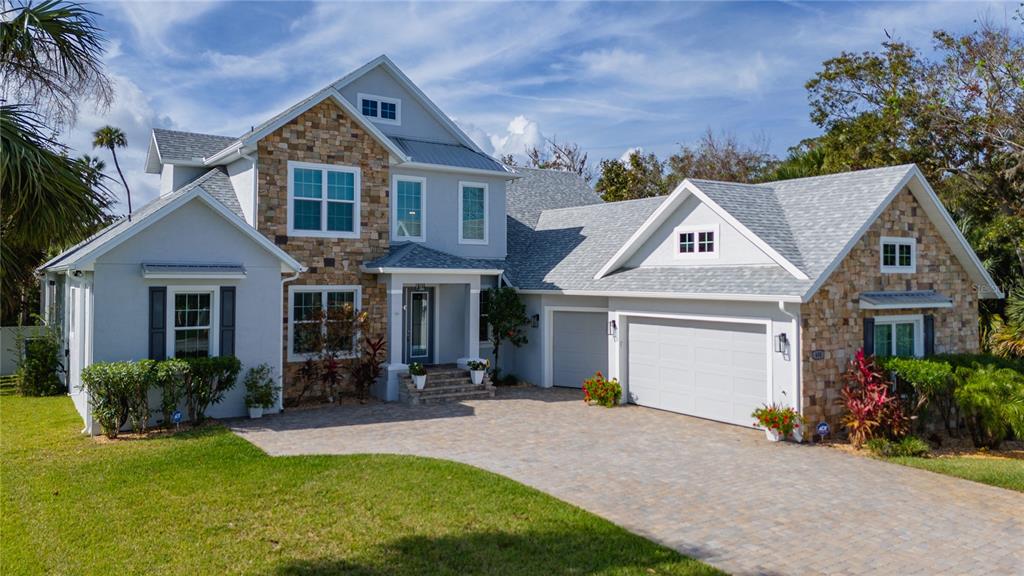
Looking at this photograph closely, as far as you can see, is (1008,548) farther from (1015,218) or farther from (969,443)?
(1015,218)

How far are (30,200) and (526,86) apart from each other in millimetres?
13574

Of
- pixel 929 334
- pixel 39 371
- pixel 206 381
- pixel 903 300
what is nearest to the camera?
pixel 206 381

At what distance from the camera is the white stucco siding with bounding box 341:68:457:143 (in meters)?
19.8

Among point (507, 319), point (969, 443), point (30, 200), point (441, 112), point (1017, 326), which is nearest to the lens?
point (30, 200)

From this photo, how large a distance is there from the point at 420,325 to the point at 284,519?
11215 millimetres

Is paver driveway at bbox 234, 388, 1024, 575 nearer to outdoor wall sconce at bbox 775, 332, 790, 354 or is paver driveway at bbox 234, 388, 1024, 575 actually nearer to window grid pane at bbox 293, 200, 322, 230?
outdoor wall sconce at bbox 775, 332, 790, 354

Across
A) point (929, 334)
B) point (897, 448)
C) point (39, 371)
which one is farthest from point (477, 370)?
point (39, 371)

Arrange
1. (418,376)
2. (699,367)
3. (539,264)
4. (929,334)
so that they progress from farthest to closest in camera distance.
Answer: (539,264)
(418,376)
(699,367)
(929,334)

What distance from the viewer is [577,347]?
1959 cm

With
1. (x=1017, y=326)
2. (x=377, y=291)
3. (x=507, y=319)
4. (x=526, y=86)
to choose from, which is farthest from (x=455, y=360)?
(x=1017, y=326)

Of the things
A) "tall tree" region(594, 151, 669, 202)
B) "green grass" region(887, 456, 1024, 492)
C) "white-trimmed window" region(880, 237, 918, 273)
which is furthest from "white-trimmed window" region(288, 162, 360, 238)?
"tall tree" region(594, 151, 669, 202)

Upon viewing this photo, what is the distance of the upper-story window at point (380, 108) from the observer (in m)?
20.0

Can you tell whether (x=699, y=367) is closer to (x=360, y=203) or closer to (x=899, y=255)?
(x=899, y=255)

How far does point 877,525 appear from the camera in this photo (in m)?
8.67
